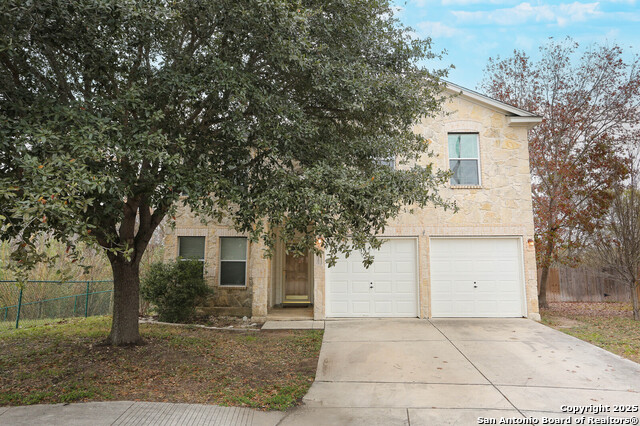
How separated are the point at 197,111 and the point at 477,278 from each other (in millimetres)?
8742

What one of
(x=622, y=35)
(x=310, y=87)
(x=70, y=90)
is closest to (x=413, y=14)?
(x=310, y=87)

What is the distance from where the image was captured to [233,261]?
1235 cm

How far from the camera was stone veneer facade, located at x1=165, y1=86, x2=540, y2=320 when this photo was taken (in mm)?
11039

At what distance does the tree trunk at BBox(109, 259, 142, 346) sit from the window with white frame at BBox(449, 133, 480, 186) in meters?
8.63

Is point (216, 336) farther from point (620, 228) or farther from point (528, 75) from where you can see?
point (528, 75)

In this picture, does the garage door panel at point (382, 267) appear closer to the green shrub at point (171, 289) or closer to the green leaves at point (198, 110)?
the green leaves at point (198, 110)

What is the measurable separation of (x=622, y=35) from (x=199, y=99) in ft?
53.2

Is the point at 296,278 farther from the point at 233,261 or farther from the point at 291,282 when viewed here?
the point at 233,261

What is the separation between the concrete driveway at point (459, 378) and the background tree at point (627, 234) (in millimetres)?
4357

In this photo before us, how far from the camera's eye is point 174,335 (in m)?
8.98

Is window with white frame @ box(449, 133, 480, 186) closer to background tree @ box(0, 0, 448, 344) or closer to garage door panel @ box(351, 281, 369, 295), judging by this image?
garage door panel @ box(351, 281, 369, 295)

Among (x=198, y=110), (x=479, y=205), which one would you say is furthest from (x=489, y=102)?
(x=198, y=110)

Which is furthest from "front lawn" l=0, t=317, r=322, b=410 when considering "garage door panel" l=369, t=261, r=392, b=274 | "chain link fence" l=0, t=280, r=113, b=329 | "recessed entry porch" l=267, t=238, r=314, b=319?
"recessed entry porch" l=267, t=238, r=314, b=319

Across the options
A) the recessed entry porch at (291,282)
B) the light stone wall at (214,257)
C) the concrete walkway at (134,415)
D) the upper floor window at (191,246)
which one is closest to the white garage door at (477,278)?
the recessed entry porch at (291,282)
